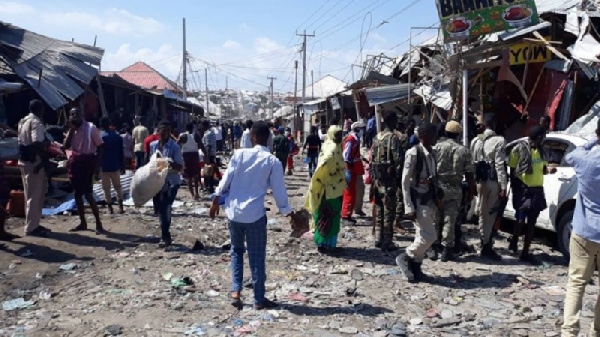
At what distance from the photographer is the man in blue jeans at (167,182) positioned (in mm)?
7250

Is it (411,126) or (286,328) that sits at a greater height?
(411,126)

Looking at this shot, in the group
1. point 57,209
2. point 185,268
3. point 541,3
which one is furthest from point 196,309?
point 541,3

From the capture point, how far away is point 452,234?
682cm

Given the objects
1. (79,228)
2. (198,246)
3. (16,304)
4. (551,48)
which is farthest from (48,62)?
(551,48)

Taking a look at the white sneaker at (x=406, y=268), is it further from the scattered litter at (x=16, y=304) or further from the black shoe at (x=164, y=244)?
the scattered litter at (x=16, y=304)

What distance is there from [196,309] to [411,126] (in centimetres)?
557

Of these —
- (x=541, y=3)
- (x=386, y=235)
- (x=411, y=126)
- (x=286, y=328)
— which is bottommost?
(x=286, y=328)

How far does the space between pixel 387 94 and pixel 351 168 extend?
7.85 metres

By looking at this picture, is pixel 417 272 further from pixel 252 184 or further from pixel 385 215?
pixel 252 184

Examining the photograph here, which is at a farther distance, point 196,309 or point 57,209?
point 57,209

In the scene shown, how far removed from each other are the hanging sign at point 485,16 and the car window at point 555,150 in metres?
3.72

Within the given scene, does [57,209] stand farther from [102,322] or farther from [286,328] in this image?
[286,328]

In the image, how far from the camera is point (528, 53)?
11445 millimetres

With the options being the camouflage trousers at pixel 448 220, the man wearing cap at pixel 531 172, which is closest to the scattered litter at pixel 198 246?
the camouflage trousers at pixel 448 220
